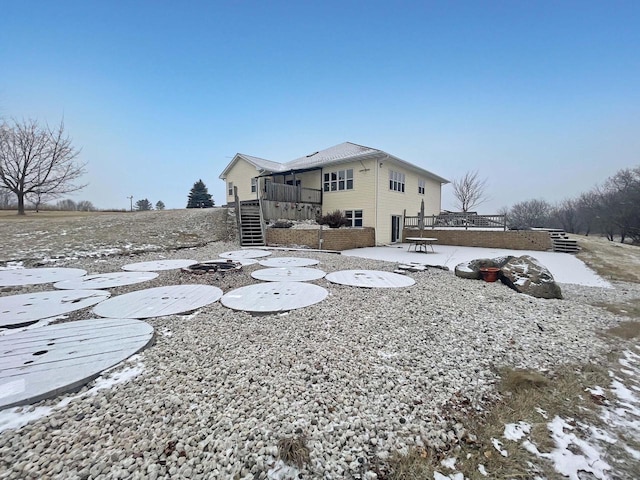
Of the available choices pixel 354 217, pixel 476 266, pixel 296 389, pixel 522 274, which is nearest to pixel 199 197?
pixel 354 217

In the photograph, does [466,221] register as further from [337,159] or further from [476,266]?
[476,266]

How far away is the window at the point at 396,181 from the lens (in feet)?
46.7

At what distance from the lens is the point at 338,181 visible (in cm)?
1448

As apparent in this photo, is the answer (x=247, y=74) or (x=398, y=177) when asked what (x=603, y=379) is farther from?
(x=247, y=74)

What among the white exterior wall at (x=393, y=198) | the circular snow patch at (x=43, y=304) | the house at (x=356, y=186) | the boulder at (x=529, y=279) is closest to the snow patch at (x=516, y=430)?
the boulder at (x=529, y=279)

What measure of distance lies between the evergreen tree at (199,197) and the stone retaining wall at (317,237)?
1103 inches

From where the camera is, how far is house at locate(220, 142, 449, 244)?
1323 centimetres

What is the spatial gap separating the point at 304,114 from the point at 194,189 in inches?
912

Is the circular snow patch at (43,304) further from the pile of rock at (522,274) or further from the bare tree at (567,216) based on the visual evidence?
→ the bare tree at (567,216)

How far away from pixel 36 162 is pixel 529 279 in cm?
2857

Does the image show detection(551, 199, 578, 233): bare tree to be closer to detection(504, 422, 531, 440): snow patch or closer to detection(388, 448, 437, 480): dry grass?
detection(504, 422, 531, 440): snow patch

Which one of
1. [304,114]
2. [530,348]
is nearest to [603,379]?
[530,348]

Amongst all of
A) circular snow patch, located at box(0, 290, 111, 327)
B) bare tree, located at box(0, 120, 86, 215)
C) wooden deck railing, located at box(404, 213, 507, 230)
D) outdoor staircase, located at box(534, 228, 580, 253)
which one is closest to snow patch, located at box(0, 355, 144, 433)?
circular snow patch, located at box(0, 290, 111, 327)

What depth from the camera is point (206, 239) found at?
1160cm
